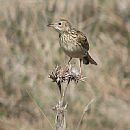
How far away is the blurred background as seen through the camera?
304 inches

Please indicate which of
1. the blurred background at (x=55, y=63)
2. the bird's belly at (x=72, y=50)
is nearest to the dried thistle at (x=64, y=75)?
the bird's belly at (x=72, y=50)

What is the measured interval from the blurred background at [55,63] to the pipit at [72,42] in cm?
178

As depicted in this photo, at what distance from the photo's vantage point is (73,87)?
782 centimetres

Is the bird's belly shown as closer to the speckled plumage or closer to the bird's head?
the speckled plumage

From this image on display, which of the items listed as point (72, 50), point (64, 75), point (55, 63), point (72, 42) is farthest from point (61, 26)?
point (55, 63)

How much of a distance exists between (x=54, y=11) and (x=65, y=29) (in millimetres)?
2980

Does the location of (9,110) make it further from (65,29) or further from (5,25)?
(65,29)

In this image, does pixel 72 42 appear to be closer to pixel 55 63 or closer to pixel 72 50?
pixel 72 50

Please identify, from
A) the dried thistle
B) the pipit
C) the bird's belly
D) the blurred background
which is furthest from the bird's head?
the blurred background

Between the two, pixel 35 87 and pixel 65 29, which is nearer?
pixel 65 29

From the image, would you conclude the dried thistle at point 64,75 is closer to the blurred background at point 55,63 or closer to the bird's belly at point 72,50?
the bird's belly at point 72,50

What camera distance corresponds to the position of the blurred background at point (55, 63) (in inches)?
304

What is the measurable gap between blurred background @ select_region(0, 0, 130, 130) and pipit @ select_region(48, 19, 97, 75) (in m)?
1.78

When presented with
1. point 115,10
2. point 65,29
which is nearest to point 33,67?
point 115,10
